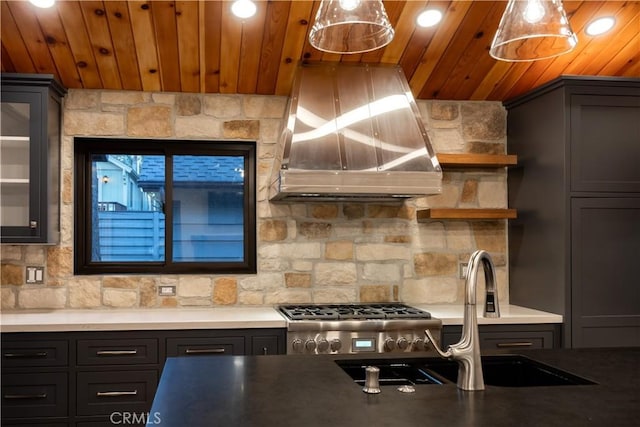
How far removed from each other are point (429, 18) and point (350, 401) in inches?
95.7

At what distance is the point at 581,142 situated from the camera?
3.58 meters

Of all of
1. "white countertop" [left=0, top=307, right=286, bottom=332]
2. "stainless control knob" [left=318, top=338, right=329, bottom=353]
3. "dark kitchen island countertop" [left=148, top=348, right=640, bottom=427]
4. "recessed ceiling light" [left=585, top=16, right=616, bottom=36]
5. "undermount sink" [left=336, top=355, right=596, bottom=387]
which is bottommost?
"stainless control knob" [left=318, top=338, right=329, bottom=353]

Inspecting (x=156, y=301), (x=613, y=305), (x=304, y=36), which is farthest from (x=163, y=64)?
(x=613, y=305)

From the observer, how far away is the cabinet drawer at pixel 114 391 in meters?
3.25

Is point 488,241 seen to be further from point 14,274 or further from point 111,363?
point 14,274

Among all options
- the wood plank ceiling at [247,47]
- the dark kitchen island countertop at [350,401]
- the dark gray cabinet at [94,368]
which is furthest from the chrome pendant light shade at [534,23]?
the dark gray cabinet at [94,368]

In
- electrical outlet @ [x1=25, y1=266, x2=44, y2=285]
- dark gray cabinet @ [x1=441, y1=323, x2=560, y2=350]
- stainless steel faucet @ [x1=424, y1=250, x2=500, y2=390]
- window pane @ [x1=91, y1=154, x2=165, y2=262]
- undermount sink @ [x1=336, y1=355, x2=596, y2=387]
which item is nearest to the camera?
stainless steel faucet @ [x1=424, y1=250, x2=500, y2=390]

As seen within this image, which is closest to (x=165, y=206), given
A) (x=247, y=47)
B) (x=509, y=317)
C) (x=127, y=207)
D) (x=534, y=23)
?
(x=127, y=207)

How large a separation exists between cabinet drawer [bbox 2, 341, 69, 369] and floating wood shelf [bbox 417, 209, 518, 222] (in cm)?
233

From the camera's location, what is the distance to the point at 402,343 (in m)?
3.41

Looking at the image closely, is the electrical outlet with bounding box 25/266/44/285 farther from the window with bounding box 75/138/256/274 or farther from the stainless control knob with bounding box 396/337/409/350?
the stainless control knob with bounding box 396/337/409/350

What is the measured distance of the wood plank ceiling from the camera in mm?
3223

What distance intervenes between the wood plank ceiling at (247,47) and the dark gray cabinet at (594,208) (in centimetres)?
29

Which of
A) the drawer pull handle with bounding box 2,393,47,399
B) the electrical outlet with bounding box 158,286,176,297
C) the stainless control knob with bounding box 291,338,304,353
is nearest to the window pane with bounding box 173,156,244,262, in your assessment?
the electrical outlet with bounding box 158,286,176,297
